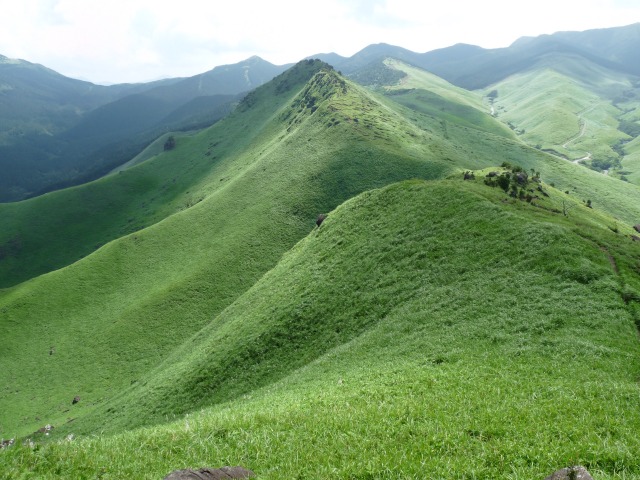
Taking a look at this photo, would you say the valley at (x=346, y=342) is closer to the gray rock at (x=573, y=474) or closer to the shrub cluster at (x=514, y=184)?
the shrub cluster at (x=514, y=184)

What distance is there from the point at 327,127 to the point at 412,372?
5941 inches

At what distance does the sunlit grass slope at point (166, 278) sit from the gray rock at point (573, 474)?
78383mm

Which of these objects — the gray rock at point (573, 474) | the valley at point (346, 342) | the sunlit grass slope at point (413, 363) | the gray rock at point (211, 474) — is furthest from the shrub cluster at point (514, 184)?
the gray rock at point (211, 474)

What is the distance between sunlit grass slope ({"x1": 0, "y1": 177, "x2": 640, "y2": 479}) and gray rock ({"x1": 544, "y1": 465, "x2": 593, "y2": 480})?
166cm

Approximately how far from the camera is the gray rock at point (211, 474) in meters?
12.7

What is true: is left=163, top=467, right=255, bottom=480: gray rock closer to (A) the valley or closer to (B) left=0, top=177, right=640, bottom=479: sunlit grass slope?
(A) the valley

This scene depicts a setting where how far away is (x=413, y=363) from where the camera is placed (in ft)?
94.8

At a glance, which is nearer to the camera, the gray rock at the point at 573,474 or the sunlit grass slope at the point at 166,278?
the gray rock at the point at 573,474

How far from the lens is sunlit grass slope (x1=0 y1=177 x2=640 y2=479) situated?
589 inches

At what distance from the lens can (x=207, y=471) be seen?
43.0ft

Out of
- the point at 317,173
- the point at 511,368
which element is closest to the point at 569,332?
the point at 511,368

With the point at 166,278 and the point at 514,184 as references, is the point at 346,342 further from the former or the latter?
the point at 166,278

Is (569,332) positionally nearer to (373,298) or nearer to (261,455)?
(373,298)

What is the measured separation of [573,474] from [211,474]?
1221 centimetres
